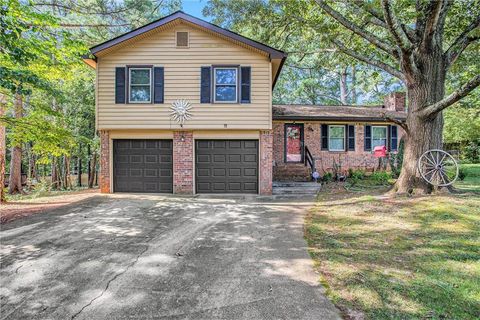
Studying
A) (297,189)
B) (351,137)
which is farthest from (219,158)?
(351,137)

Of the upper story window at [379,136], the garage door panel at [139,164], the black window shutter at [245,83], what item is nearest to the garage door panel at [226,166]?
the garage door panel at [139,164]

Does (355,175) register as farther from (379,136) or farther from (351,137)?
(379,136)

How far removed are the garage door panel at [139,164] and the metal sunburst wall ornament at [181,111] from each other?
0.98m

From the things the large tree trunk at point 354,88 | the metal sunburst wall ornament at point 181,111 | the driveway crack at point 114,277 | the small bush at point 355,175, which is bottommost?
the driveway crack at point 114,277

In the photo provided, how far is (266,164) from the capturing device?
10.1 meters

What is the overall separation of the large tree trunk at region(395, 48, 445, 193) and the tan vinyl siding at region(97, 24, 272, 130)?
4.62m

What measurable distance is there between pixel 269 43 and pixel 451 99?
7876mm

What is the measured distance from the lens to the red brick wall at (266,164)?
10102 millimetres

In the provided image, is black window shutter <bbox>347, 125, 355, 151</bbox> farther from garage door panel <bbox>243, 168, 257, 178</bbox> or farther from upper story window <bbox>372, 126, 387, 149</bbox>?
garage door panel <bbox>243, 168, 257, 178</bbox>

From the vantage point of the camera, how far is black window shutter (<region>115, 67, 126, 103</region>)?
1003 centimetres

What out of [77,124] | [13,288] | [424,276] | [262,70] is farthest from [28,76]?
[77,124]

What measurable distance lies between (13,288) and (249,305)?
2.80 meters

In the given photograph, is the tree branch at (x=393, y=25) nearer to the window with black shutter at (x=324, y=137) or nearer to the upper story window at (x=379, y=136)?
the window with black shutter at (x=324, y=137)

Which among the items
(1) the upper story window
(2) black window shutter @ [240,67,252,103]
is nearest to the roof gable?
(2) black window shutter @ [240,67,252,103]
